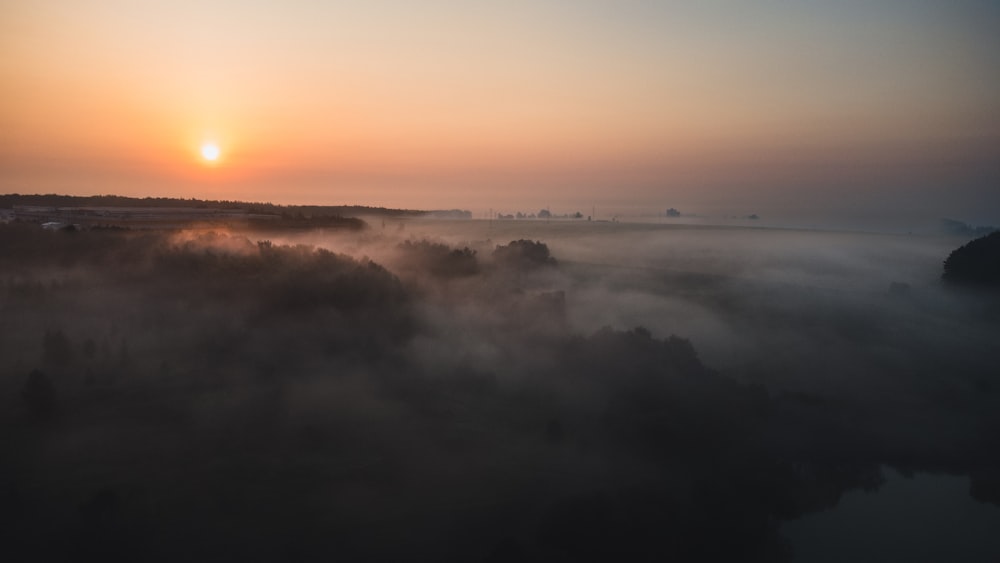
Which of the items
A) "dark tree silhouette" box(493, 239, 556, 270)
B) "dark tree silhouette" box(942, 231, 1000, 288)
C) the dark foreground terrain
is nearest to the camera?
the dark foreground terrain

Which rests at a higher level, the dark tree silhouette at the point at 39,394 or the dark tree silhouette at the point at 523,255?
the dark tree silhouette at the point at 523,255

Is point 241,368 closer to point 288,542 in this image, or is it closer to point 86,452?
point 86,452

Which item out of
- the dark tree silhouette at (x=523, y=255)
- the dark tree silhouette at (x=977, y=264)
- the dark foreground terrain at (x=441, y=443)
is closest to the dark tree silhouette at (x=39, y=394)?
the dark foreground terrain at (x=441, y=443)

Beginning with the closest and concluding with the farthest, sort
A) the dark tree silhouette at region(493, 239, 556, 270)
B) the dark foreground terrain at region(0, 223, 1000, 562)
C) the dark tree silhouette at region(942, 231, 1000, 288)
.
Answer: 1. the dark foreground terrain at region(0, 223, 1000, 562)
2. the dark tree silhouette at region(942, 231, 1000, 288)
3. the dark tree silhouette at region(493, 239, 556, 270)

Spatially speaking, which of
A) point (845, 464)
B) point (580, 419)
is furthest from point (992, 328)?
point (580, 419)

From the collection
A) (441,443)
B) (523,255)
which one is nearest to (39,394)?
(441,443)

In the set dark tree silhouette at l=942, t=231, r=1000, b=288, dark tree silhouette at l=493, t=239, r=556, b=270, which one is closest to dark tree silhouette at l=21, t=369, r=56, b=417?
dark tree silhouette at l=493, t=239, r=556, b=270

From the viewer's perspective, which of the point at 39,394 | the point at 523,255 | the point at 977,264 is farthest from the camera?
the point at 523,255

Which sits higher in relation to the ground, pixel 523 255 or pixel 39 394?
pixel 523 255

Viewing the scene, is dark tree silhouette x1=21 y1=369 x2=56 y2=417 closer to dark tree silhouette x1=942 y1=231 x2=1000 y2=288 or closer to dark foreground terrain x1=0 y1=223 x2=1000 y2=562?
dark foreground terrain x1=0 y1=223 x2=1000 y2=562

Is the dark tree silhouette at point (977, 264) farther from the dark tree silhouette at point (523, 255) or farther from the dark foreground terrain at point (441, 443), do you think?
the dark tree silhouette at point (523, 255)

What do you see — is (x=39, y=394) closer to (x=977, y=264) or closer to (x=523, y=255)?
(x=523, y=255)
